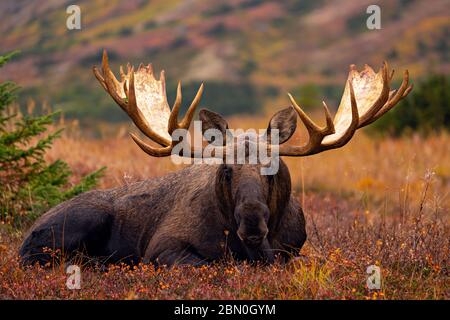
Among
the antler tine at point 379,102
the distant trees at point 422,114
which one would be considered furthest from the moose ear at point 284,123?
the distant trees at point 422,114

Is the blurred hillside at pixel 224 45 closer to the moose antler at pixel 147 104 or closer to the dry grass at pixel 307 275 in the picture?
the dry grass at pixel 307 275

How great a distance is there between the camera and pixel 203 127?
24.3 feet

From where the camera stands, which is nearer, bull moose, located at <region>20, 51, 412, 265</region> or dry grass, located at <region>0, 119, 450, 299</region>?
dry grass, located at <region>0, 119, 450, 299</region>

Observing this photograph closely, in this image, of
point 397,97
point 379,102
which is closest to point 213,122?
point 379,102

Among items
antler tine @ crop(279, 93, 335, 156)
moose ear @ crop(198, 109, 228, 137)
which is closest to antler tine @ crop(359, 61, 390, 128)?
antler tine @ crop(279, 93, 335, 156)

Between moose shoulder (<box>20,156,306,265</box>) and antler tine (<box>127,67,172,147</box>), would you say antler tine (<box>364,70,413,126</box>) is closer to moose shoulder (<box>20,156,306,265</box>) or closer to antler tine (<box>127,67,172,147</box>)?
moose shoulder (<box>20,156,306,265</box>)

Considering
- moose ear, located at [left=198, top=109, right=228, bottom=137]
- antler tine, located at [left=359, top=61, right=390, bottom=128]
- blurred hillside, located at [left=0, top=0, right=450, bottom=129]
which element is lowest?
moose ear, located at [left=198, top=109, right=228, bottom=137]

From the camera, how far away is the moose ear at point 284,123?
286 inches

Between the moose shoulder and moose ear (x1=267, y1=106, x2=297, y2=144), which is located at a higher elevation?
moose ear (x1=267, y1=106, x2=297, y2=144)

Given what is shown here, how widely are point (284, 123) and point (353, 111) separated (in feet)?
2.37

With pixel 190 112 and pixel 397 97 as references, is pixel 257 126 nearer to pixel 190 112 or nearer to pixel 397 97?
pixel 397 97

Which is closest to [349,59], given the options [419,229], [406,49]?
[406,49]

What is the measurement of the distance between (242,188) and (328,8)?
104 metres

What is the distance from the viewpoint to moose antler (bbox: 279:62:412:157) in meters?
6.91
